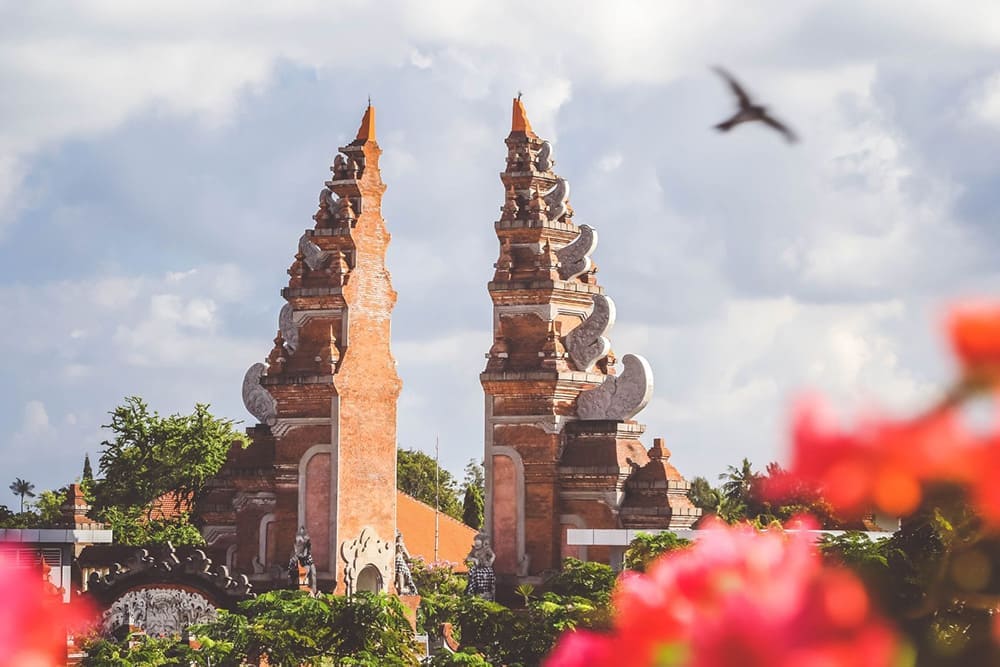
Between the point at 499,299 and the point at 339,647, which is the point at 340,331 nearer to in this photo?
the point at 499,299

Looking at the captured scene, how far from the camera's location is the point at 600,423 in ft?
95.0

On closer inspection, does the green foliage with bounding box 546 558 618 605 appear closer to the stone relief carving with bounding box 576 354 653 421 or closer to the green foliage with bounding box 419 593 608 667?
the green foliage with bounding box 419 593 608 667

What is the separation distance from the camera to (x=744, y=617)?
162 centimetres

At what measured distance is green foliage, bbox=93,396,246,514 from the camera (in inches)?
1938

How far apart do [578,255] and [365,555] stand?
749cm

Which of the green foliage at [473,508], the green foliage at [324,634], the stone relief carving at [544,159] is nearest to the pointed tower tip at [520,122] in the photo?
the stone relief carving at [544,159]

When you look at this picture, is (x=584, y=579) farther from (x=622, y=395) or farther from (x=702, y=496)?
(x=702, y=496)

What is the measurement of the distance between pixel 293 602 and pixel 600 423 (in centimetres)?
911

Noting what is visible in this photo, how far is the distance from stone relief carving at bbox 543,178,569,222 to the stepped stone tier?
19 millimetres

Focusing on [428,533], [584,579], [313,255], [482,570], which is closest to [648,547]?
[584,579]

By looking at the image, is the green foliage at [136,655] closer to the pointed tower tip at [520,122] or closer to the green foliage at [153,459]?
the pointed tower tip at [520,122]

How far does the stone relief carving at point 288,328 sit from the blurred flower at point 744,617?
31.6 meters

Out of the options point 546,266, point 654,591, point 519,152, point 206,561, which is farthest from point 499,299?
point 654,591

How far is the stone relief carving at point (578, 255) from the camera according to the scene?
29.8 meters
